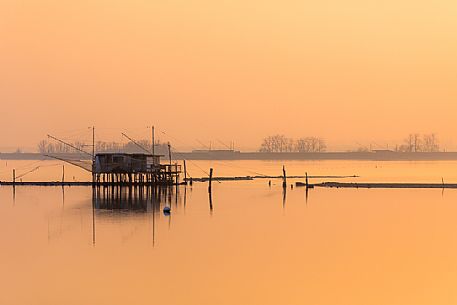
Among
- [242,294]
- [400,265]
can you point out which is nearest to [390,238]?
[400,265]

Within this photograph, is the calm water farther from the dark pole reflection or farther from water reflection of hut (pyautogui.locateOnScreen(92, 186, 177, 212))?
water reflection of hut (pyautogui.locateOnScreen(92, 186, 177, 212))

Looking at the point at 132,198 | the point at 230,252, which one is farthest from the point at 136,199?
the point at 230,252

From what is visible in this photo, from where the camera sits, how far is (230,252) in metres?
42.9

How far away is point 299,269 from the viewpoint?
37.7m

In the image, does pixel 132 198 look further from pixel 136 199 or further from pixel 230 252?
pixel 230 252

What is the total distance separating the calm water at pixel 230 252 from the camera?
32406 mm

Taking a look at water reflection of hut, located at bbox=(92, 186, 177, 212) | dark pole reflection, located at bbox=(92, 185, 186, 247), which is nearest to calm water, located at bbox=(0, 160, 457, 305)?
dark pole reflection, located at bbox=(92, 185, 186, 247)

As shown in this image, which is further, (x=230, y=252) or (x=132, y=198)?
(x=132, y=198)

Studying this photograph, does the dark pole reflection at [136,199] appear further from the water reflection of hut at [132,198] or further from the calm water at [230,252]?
the calm water at [230,252]

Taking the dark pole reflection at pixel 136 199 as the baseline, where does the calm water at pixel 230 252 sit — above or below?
below

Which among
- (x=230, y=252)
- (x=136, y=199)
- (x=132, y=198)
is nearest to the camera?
(x=230, y=252)

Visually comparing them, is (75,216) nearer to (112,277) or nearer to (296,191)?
(112,277)

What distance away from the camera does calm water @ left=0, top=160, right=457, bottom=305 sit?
32406 mm

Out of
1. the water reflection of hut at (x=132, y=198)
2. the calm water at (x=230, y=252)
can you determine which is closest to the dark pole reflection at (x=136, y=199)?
the water reflection of hut at (x=132, y=198)
